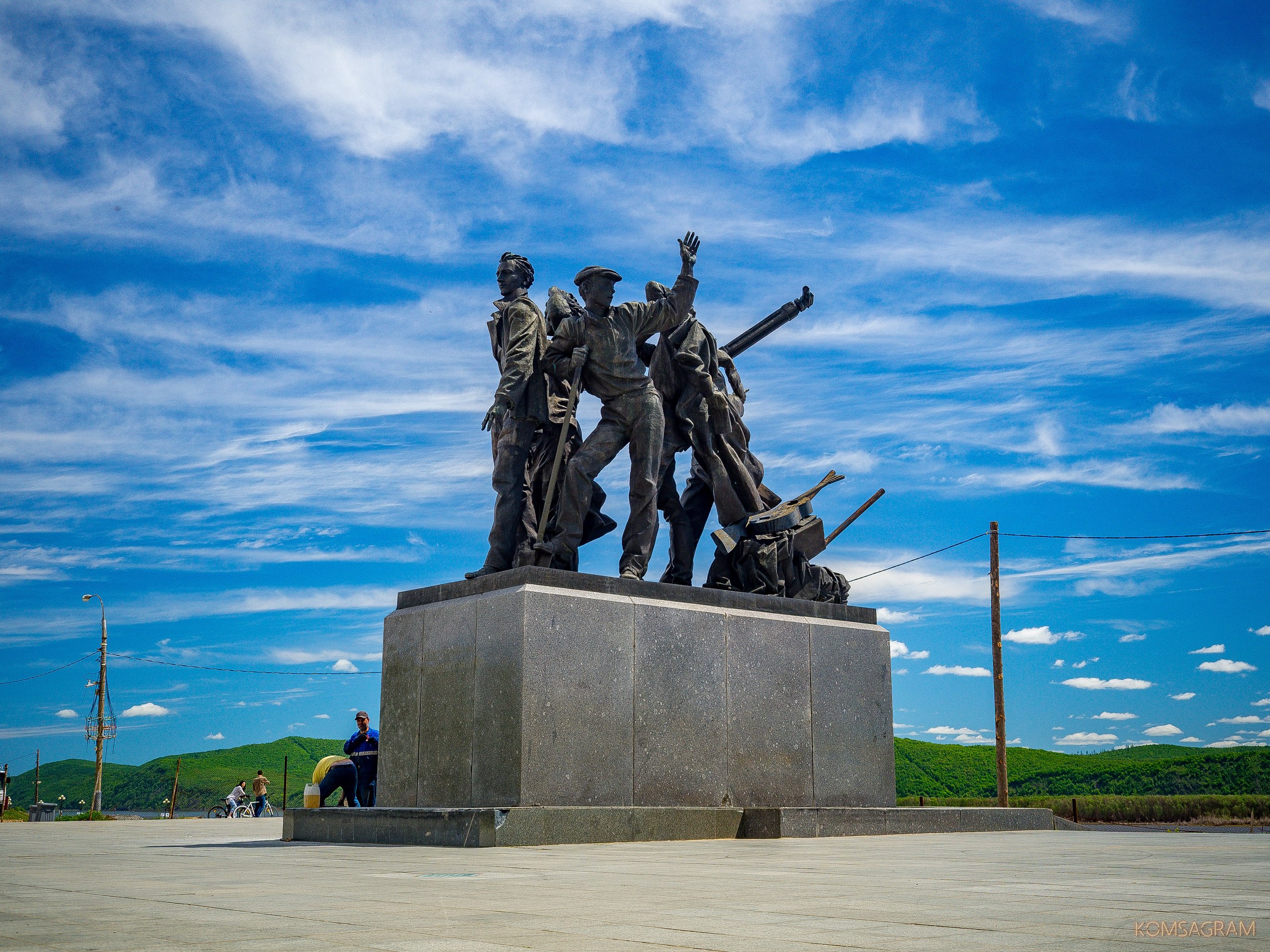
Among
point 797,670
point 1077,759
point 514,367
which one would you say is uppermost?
point 514,367

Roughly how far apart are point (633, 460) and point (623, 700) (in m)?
2.61

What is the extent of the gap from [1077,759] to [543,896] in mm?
68514

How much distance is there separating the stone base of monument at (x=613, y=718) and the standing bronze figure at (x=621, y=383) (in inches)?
41.3

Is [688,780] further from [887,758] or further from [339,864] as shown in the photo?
[339,864]

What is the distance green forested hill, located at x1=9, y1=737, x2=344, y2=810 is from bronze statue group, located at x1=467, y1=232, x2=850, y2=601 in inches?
2561

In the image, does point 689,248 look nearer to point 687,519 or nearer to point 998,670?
point 687,519

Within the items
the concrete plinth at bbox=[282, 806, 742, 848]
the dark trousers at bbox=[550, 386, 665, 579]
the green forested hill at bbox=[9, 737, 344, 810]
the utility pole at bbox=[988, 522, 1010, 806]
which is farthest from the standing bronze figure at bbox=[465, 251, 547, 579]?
the green forested hill at bbox=[9, 737, 344, 810]

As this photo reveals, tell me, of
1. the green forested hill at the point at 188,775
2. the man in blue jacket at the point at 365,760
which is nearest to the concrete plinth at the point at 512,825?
the man in blue jacket at the point at 365,760

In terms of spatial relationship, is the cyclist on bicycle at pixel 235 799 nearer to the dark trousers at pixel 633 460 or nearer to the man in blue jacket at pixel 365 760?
the man in blue jacket at pixel 365 760

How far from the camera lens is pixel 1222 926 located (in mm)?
3633

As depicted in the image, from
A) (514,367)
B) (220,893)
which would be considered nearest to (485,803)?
(514,367)

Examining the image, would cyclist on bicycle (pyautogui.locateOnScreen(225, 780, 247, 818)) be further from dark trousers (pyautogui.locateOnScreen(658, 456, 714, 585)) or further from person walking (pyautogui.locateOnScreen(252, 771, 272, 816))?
dark trousers (pyautogui.locateOnScreen(658, 456, 714, 585))

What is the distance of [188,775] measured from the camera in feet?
302

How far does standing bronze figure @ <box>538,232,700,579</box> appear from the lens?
37.0ft
